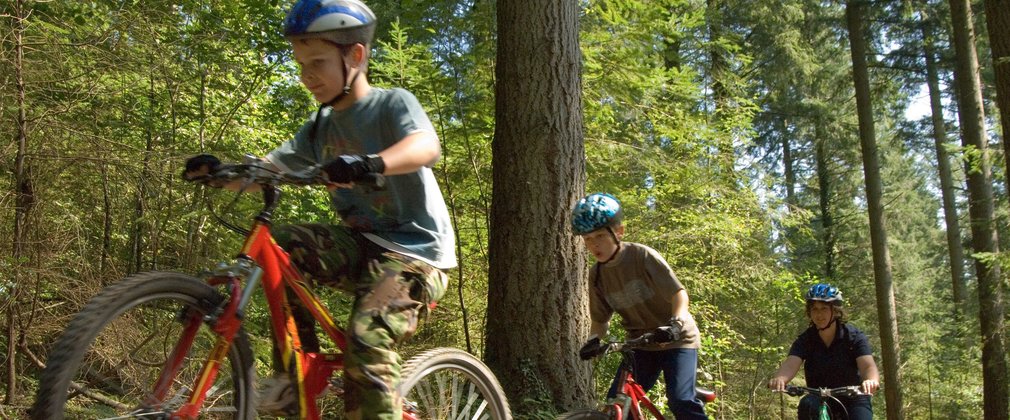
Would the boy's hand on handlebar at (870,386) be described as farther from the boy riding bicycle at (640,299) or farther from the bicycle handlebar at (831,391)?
the boy riding bicycle at (640,299)

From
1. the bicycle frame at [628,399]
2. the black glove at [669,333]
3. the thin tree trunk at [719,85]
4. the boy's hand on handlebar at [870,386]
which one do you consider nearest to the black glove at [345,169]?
the black glove at [669,333]

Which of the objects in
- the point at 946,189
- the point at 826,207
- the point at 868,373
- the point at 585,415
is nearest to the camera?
the point at 585,415

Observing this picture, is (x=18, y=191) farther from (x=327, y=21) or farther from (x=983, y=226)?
(x=983, y=226)

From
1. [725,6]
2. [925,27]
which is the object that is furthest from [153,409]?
[925,27]

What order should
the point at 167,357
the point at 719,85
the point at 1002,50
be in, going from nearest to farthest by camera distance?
the point at 167,357, the point at 1002,50, the point at 719,85

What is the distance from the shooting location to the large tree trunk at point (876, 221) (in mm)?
18094

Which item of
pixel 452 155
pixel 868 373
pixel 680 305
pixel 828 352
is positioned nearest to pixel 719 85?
pixel 452 155

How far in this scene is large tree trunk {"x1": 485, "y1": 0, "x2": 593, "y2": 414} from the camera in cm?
580

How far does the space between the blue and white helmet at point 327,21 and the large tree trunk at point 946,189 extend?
21917mm

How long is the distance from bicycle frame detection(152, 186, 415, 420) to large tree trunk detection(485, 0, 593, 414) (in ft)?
8.69

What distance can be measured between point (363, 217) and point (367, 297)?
0.37m

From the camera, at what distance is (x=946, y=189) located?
1035 inches

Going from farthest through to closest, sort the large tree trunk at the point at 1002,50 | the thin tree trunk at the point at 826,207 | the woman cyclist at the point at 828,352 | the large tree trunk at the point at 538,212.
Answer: the thin tree trunk at the point at 826,207 < the large tree trunk at the point at 1002,50 < the woman cyclist at the point at 828,352 < the large tree trunk at the point at 538,212

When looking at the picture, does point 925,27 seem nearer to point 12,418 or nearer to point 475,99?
point 475,99
